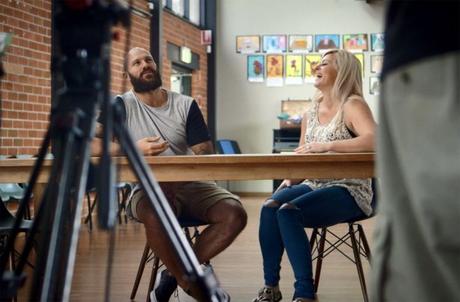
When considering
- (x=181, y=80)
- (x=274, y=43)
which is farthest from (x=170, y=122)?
(x=274, y=43)

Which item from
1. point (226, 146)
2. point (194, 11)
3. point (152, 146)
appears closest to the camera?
point (152, 146)

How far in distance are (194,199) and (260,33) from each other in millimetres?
8229

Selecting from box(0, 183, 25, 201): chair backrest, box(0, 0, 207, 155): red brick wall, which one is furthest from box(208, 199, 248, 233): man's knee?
box(0, 0, 207, 155): red brick wall

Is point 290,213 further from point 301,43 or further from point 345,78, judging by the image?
point 301,43

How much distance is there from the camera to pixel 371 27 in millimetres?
10734

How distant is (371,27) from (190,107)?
8.07m

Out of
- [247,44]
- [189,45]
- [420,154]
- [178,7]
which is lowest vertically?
[420,154]

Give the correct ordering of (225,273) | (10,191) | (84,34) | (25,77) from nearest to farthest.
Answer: (84,34) → (225,273) → (10,191) → (25,77)

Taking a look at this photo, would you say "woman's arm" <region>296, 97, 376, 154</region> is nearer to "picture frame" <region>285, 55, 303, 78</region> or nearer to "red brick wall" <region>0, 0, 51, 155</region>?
"red brick wall" <region>0, 0, 51, 155</region>

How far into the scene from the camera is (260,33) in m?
11.0

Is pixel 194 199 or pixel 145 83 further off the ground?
pixel 145 83

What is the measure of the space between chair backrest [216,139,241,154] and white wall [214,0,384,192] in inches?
21.8

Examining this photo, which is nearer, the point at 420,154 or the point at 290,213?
the point at 420,154

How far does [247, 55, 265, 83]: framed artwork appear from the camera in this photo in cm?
1095
